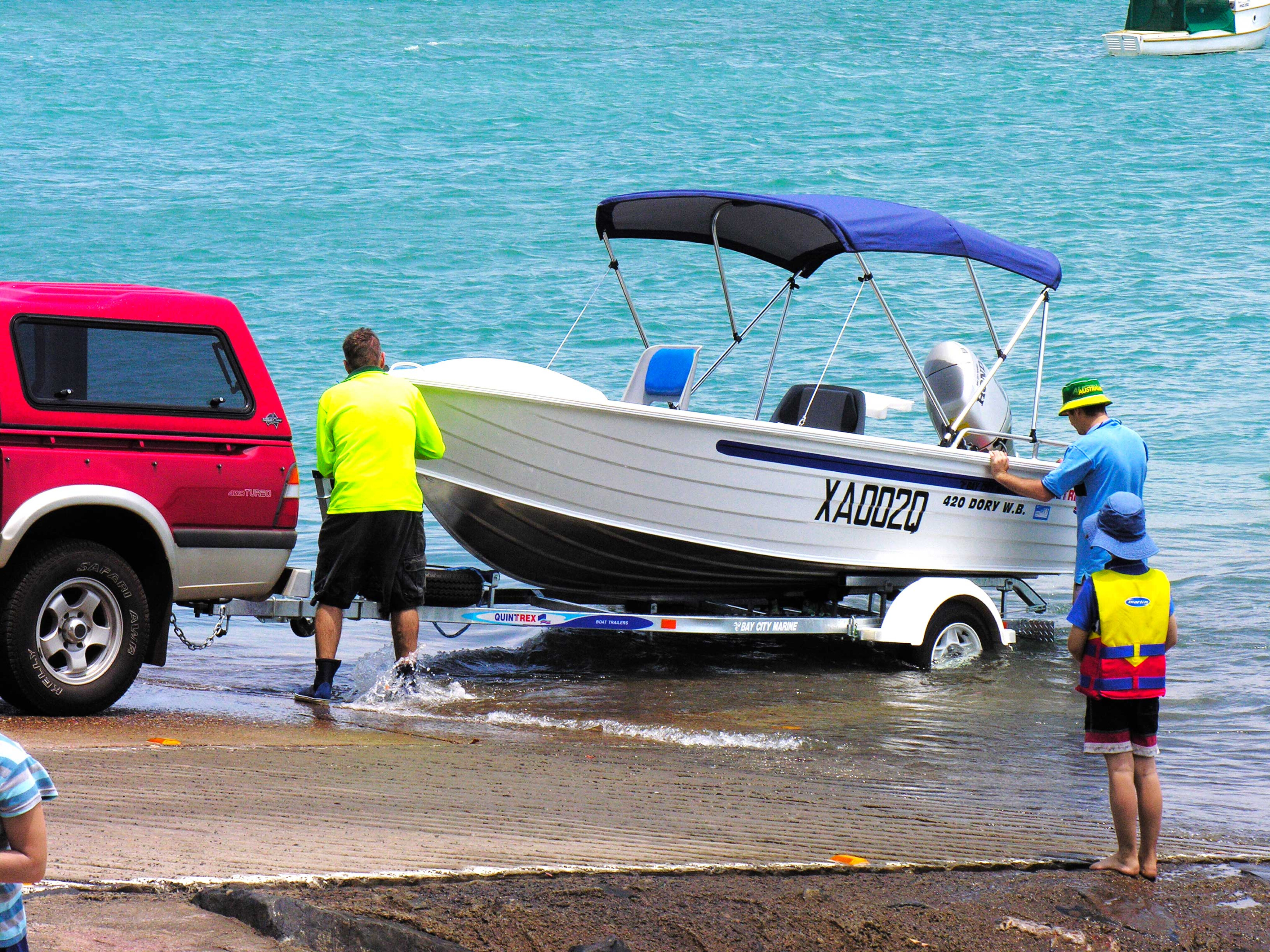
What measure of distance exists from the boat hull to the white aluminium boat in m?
0.01

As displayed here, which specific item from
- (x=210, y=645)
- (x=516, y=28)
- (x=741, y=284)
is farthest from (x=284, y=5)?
(x=210, y=645)

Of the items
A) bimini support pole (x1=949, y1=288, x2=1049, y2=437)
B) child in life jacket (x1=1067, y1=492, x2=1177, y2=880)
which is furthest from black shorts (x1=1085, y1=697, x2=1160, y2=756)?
bimini support pole (x1=949, y1=288, x2=1049, y2=437)

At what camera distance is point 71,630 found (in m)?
6.60

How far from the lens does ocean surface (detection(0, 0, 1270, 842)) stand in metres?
A: 8.39

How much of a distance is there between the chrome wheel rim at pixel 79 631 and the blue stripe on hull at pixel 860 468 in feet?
11.6

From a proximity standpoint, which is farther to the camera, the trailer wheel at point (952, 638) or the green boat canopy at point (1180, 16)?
the green boat canopy at point (1180, 16)

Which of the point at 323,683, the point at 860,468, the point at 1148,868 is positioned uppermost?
the point at 860,468

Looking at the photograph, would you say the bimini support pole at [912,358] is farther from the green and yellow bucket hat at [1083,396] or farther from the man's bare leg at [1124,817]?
the man's bare leg at [1124,817]

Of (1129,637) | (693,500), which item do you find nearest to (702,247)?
(693,500)

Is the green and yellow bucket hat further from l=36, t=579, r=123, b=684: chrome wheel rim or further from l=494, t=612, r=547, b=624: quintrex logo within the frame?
l=36, t=579, r=123, b=684: chrome wheel rim

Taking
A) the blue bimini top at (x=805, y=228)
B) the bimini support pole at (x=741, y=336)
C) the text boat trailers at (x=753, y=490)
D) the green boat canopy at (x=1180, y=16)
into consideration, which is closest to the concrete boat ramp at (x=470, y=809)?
the text boat trailers at (x=753, y=490)

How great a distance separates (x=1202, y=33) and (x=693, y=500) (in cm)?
6227

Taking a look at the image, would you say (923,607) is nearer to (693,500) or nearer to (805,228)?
(693,500)

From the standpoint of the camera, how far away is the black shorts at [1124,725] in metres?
5.04
